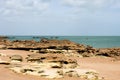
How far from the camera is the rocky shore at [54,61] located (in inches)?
1021

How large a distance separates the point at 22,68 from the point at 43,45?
28.6 meters

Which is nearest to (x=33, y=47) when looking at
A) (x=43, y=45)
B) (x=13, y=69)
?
(x=43, y=45)

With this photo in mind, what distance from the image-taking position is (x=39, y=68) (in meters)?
26.8

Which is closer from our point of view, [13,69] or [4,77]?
[4,77]

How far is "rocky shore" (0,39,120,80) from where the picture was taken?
Answer: 25922mm

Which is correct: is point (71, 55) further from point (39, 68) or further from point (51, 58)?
point (39, 68)

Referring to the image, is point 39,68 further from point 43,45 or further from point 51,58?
point 43,45

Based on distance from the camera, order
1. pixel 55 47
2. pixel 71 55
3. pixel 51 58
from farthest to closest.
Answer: pixel 55 47 → pixel 71 55 → pixel 51 58

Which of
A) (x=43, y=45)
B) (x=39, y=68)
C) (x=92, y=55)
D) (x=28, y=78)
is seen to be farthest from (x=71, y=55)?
(x=28, y=78)

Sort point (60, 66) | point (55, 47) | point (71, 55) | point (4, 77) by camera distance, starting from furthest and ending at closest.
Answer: point (55, 47), point (71, 55), point (60, 66), point (4, 77)

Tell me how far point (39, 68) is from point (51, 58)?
290 inches

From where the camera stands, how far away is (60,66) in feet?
97.5

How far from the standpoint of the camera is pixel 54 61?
109 ft

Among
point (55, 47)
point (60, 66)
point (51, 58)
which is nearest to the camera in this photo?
point (60, 66)
